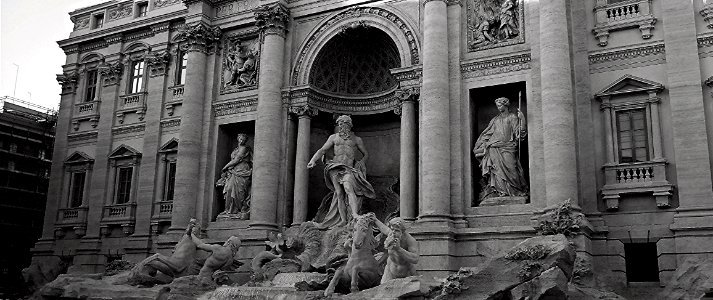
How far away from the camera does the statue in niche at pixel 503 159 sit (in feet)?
68.5

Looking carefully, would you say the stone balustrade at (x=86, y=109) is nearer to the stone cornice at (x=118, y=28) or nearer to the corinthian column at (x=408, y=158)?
the stone cornice at (x=118, y=28)

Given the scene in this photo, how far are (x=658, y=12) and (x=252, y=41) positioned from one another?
1488 cm

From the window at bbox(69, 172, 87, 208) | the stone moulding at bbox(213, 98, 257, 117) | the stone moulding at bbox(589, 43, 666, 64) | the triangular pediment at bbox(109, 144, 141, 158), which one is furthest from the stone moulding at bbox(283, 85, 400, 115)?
the window at bbox(69, 172, 87, 208)

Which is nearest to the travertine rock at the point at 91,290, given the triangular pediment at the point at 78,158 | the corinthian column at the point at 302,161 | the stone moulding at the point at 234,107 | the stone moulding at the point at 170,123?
the corinthian column at the point at 302,161

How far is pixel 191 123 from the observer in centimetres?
2733

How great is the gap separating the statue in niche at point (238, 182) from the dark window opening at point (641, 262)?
13.2m

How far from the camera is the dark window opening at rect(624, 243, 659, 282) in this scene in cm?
1948

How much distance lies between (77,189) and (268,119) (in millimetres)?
11987

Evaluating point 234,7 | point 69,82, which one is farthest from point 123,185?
point 234,7

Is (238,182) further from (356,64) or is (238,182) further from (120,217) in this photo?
(120,217)

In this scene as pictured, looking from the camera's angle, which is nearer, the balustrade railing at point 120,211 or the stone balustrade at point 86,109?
the balustrade railing at point 120,211

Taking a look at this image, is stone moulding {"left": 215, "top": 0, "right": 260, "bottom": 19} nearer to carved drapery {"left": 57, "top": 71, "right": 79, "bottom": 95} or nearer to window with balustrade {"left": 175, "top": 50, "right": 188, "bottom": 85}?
window with balustrade {"left": 175, "top": 50, "right": 188, "bottom": 85}

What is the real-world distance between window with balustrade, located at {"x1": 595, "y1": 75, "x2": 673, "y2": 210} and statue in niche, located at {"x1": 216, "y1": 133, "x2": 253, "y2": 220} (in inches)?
506

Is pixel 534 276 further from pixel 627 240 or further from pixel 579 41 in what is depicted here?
pixel 579 41
